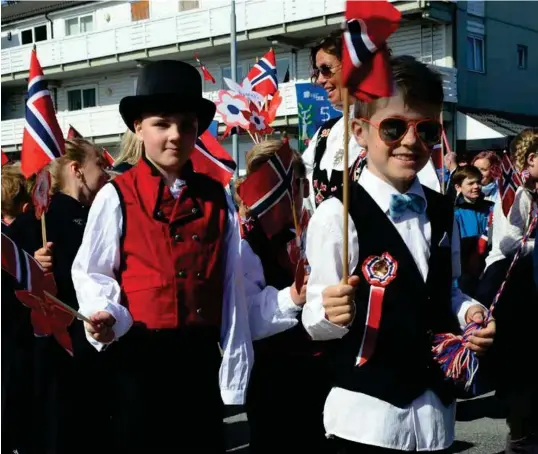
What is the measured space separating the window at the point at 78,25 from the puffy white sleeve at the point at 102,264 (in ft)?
103

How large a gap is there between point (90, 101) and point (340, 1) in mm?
12618

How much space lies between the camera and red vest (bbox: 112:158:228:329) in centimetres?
303

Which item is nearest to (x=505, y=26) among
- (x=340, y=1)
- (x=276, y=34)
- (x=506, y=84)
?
(x=506, y=84)

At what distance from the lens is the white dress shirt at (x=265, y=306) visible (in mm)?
3180

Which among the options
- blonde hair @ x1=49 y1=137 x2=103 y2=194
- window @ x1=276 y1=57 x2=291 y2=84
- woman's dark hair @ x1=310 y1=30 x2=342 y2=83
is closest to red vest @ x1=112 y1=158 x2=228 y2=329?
woman's dark hair @ x1=310 y1=30 x2=342 y2=83

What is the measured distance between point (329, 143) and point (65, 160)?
5.48 ft

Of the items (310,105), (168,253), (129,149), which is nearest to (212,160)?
(129,149)

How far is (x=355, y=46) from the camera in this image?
2441 millimetres

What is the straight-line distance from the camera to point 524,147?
5.17 metres

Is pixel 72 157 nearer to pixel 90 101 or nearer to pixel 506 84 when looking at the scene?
pixel 506 84

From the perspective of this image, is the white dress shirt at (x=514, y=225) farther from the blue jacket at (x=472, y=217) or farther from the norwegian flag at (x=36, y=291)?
the blue jacket at (x=472, y=217)

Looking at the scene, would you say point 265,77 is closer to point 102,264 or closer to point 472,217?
point 472,217

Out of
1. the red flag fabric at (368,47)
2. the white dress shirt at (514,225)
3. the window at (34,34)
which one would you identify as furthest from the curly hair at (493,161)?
the window at (34,34)

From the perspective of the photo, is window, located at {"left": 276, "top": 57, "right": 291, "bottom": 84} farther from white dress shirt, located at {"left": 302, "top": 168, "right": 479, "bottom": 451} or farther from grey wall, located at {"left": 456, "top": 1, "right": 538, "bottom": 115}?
white dress shirt, located at {"left": 302, "top": 168, "right": 479, "bottom": 451}
